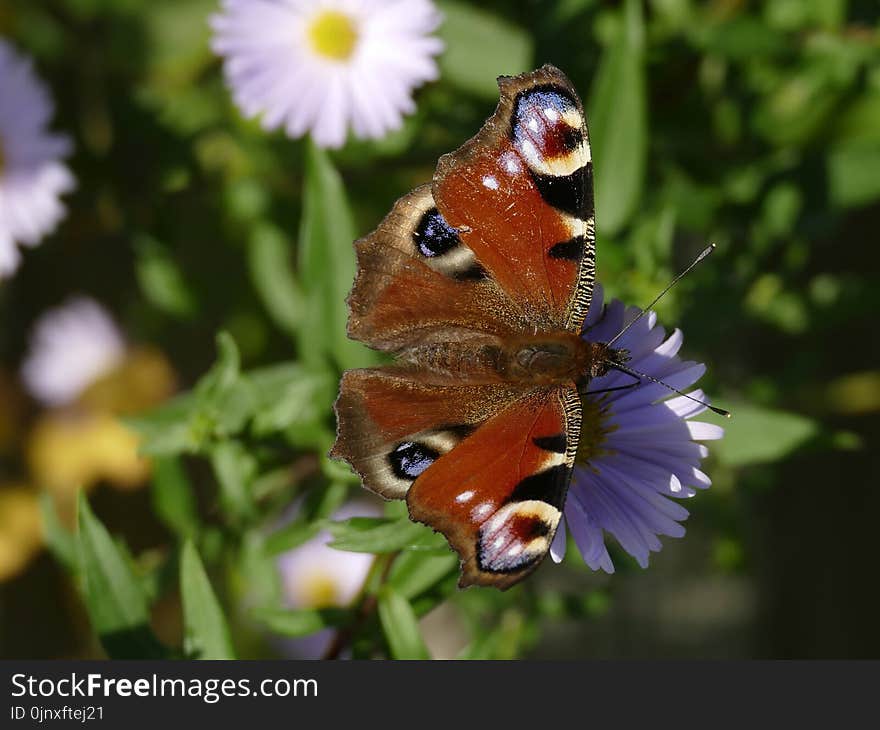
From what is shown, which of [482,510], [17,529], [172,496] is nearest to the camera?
[482,510]

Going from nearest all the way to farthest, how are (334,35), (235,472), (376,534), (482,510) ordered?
1. (482,510)
2. (376,534)
3. (235,472)
4. (334,35)

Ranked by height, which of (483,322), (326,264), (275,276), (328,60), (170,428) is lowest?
(483,322)

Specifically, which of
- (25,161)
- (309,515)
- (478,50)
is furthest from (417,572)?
(25,161)

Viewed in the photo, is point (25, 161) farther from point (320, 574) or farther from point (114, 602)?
point (320, 574)

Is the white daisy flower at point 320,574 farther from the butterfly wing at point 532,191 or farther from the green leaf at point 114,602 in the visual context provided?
the butterfly wing at point 532,191

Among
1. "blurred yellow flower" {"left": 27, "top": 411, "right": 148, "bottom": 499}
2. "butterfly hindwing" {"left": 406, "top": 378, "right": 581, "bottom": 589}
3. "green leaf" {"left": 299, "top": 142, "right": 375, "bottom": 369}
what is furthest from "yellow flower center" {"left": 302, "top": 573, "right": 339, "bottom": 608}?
"butterfly hindwing" {"left": 406, "top": 378, "right": 581, "bottom": 589}

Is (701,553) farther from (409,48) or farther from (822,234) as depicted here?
(409,48)

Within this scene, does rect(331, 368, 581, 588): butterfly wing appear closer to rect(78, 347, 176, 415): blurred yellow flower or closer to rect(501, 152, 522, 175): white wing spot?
rect(501, 152, 522, 175): white wing spot
